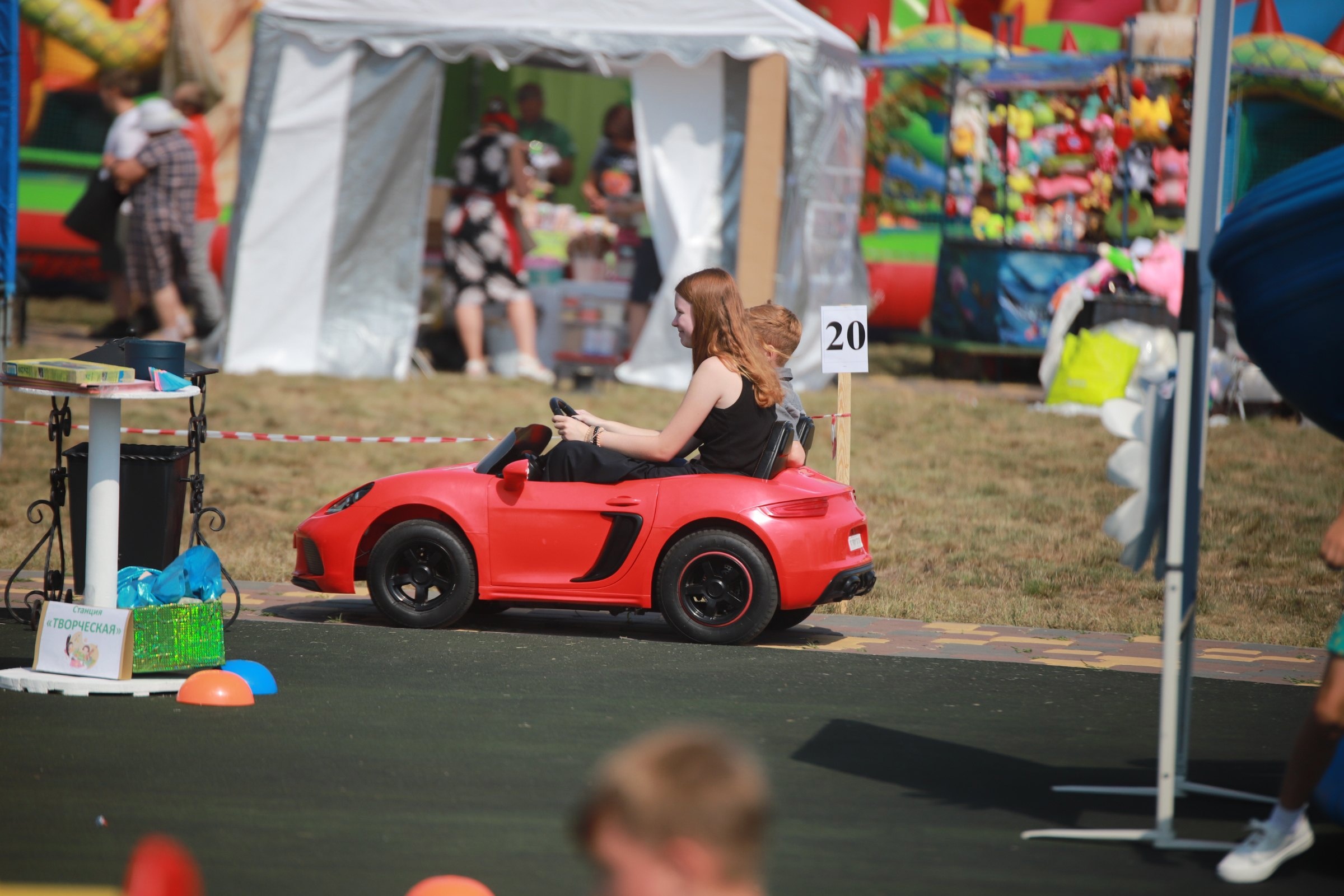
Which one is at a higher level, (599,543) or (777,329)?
(777,329)

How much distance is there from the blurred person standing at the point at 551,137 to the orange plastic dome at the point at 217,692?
46.5 ft

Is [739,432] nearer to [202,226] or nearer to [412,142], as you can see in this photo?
[412,142]

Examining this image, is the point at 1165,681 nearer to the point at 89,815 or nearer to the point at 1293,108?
the point at 89,815

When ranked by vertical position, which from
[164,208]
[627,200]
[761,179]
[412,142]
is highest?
[412,142]

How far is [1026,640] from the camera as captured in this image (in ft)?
23.7

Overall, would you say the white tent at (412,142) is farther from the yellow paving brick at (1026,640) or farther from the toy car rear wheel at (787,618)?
the yellow paving brick at (1026,640)

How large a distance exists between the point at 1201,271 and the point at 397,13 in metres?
11.7

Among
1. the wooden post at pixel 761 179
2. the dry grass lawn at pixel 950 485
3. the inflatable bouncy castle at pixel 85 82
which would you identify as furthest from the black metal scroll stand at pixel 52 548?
the inflatable bouncy castle at pixel 85 82

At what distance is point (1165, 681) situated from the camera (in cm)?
399

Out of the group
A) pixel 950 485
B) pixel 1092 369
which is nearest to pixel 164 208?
pixel 950 485

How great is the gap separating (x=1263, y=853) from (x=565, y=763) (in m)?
2.00

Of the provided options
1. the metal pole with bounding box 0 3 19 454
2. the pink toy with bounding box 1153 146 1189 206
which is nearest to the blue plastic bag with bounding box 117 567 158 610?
the metal pole with bounding box 0 3 19 454

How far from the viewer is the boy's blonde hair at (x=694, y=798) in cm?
184

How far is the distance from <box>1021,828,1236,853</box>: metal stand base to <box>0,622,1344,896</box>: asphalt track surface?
45 millimetres
